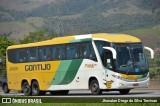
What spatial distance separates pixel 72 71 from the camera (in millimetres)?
26516

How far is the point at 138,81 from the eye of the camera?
24703 mm

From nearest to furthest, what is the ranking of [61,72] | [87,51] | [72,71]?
[87,51] < [72,71] < [61,72]

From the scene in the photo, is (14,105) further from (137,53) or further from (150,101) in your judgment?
(137,53)

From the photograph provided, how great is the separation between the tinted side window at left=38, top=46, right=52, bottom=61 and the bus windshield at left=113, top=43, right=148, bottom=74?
186 inches

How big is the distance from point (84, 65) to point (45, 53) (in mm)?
3415

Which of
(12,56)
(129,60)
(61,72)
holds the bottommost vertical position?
(61,72)

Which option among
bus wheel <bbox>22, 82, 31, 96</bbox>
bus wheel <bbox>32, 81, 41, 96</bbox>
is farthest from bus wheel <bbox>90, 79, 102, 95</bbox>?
bus wheel <bbox>22, 82, 31, 96</bbox>

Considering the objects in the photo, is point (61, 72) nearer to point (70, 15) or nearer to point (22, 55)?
point (22, 55)

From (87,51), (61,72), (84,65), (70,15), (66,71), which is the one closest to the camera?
(87,51)

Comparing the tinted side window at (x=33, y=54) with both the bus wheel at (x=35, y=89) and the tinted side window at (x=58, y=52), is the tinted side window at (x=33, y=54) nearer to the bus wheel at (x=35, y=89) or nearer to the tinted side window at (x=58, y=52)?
the bus wheel at (x=35, y=89)

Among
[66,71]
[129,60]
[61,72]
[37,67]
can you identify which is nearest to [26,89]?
[37,67]

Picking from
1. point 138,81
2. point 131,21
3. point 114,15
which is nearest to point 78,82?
point 138,81

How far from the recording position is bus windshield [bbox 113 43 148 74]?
24.6m

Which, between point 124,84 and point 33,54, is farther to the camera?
point 33,54
